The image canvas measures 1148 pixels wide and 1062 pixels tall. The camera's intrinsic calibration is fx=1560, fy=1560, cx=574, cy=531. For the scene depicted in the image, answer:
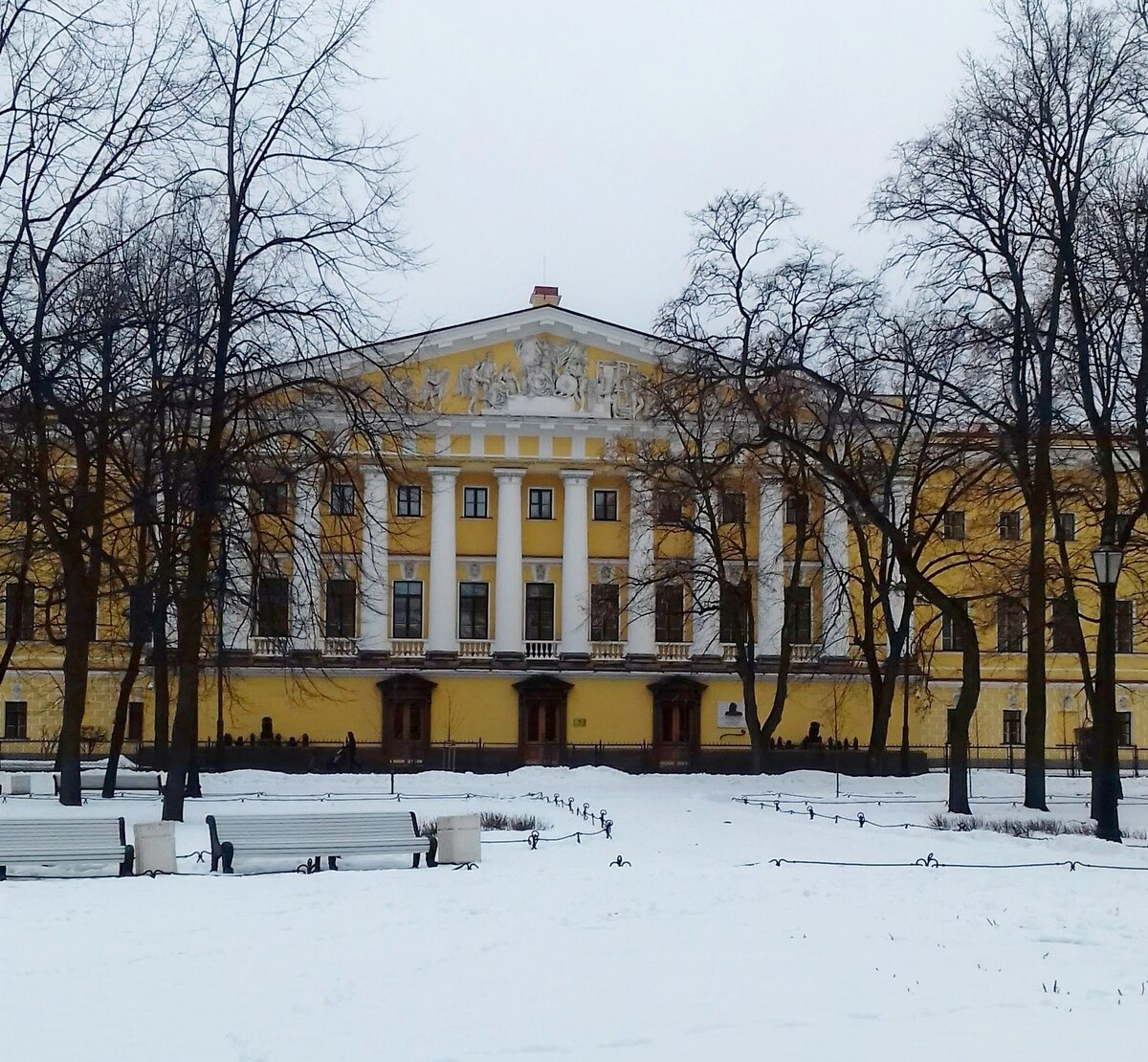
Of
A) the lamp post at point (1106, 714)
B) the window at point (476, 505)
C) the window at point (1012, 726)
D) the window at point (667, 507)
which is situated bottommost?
the window at point (1012, 726)

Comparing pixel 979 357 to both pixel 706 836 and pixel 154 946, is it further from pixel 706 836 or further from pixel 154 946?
pixel 154 946

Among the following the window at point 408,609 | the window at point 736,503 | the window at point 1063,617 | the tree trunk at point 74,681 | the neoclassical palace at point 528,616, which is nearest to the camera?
the tree trunk at point 74,681

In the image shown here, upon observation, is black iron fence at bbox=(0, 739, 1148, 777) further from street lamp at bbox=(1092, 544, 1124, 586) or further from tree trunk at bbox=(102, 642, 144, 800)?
street lamp at bbox=(1092, 544, 1124, 586)

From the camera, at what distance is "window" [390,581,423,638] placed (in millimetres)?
53656

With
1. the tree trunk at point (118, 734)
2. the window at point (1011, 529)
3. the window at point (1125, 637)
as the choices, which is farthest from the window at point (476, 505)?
the window at point (1125, 637)

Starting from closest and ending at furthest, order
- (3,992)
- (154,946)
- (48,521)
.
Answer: (3,992) < (154,946) < (48,521)

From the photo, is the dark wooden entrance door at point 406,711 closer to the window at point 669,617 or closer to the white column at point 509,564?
the white column at point 509,564

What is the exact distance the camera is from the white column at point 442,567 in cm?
Result: 5272

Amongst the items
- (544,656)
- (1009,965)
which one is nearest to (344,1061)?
(1009,965)

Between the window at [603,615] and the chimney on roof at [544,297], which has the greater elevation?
the chimney on roof at [544,297]

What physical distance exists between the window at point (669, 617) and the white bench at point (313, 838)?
33.1m

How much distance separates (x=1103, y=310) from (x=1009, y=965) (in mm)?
16093

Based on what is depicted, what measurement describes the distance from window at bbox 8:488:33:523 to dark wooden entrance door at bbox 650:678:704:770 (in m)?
30.6

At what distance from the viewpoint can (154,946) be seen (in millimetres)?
11625
